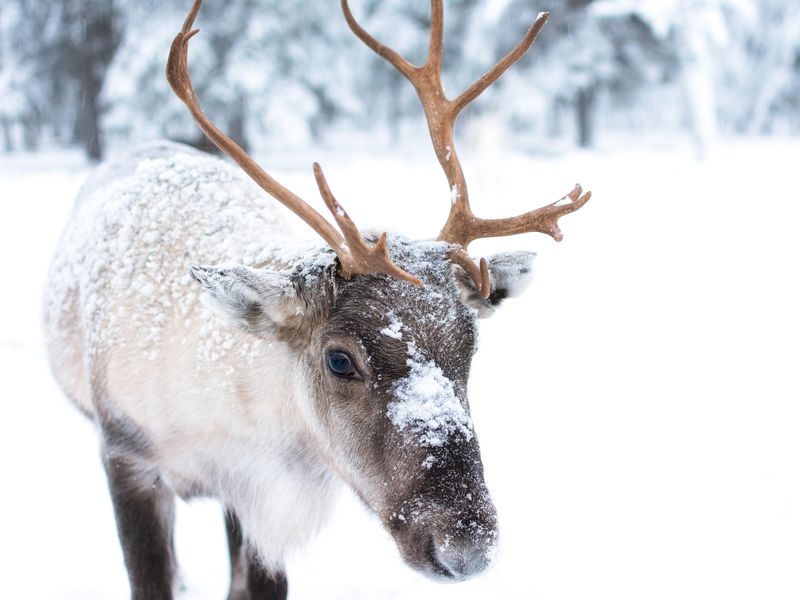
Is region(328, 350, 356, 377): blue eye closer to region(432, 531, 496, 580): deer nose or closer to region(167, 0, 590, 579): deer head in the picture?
region(167, 0, 590, 579): deer head

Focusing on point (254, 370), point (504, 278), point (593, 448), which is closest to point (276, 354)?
point (254, 370)

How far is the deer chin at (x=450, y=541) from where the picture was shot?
6.34ft

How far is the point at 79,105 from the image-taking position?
24.0 m

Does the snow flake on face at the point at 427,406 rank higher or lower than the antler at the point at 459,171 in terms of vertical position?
lower

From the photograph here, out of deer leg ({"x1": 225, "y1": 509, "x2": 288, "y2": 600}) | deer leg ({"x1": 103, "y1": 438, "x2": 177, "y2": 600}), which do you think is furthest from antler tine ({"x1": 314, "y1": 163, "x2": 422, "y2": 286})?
deer leg ({"x1": 225, "y1": 509, "x2": 288, "y2": 600})

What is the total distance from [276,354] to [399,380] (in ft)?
2.00

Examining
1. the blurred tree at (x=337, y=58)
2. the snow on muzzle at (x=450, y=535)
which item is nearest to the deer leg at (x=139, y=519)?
the snow on muzzle at (x=450, y=535)

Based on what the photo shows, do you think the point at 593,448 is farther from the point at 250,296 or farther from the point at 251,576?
the point at 250,296

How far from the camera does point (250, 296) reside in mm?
2328

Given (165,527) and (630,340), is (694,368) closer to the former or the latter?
(630,340)

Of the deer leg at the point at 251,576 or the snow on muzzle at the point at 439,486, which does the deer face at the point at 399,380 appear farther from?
the deer leg at the point at 251,576

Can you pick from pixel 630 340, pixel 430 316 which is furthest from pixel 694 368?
pixel 430 316

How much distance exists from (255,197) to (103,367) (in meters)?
1.10

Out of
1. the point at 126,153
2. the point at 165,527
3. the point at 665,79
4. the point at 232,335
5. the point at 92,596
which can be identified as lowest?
the point at 92,596
